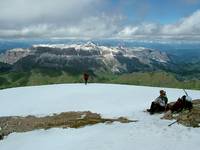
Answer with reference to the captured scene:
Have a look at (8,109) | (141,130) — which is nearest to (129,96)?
(8,109)

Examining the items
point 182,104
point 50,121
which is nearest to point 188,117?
point 182,104

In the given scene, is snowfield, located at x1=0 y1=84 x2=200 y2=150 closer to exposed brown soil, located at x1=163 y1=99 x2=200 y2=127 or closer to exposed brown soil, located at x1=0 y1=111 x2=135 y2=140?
exposed brown soil, located at x1=163 y1=99 x2=200 y2=127

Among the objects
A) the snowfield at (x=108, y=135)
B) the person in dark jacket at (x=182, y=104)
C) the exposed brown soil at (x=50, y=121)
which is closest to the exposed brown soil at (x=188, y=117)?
the person in dark jacket at (x=182, y=104)

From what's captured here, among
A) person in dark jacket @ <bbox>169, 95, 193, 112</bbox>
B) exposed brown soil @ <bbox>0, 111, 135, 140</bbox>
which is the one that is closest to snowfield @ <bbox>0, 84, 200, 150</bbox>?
exposed brown soil @ <bbox>0, 111, 135, 140</bbox>

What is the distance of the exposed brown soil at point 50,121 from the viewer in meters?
24.3

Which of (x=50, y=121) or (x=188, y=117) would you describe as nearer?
(x=188, y=117)

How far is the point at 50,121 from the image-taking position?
27.9 metres

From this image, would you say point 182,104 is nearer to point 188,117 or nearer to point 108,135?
point 188,117

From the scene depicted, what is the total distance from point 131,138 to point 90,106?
1683cm

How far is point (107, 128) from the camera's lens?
70.9 ft

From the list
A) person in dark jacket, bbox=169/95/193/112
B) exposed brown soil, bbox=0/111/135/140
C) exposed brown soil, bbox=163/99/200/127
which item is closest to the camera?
exposed brown soil, bbox=163/99/200/127

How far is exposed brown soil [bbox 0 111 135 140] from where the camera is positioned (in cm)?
2427

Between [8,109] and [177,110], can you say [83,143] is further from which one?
[8,109]

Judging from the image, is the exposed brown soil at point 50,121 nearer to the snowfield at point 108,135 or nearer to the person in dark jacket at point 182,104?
the snowfield at point 108,135
